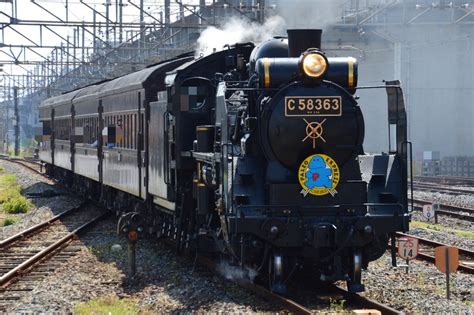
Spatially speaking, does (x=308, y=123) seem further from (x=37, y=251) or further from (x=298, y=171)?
(x=37, y=251)

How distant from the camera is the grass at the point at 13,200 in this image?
23.6 meters

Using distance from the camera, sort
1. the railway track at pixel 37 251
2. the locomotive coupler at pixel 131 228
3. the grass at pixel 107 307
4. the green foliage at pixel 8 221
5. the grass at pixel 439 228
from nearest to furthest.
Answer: the grass at pixel 107 307 < the railway track at pixel 37 251 < the locomotive coupler at pixel 131 228 < the grass at pixel 439 228 < the green foliage at pixel 8 221

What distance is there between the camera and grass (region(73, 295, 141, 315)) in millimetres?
8992

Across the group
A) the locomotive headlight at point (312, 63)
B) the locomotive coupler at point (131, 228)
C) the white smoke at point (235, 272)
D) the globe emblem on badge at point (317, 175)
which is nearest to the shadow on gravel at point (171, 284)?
the white smoke at point (235, 272)

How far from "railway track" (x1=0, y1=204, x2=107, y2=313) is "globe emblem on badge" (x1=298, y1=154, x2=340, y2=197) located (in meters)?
3.67

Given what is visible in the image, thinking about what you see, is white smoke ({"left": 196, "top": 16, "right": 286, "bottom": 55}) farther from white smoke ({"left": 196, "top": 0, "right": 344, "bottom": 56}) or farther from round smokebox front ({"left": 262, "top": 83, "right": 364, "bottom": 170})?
round smokebox front ({"left": 262, "top": 83, "right": 364, "bottom": 170})

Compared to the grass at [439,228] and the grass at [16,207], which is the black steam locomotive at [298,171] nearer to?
the grass at [439,228]

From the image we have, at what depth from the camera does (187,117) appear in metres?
11.9

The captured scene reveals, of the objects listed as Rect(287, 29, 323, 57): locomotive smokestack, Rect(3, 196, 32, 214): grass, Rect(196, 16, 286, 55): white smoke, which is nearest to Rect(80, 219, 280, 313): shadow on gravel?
Rect(287, 29, 323, 57): locomotive smokestack

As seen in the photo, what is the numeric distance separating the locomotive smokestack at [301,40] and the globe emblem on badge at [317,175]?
135 centimetres

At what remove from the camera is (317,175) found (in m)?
9.43

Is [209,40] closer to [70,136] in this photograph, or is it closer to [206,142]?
[206,142]

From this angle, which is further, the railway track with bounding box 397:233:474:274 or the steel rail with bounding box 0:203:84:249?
the steel rail with bounding box 0:203:84:249

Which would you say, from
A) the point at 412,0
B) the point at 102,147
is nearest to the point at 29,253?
the point at 102,147
